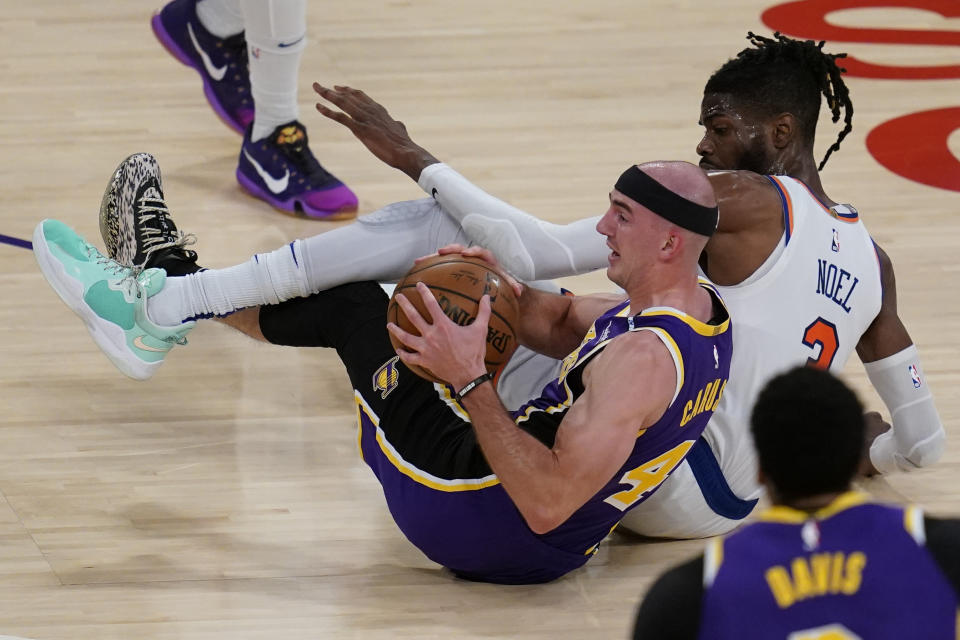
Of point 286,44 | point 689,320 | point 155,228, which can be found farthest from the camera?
point 286,44

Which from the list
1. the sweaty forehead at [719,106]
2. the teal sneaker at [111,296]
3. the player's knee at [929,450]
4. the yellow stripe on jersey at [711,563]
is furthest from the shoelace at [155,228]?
the yellow stripe on jersey at [711,563]

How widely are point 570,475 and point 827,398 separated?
0.97 m

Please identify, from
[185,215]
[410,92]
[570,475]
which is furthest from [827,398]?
[410,92]

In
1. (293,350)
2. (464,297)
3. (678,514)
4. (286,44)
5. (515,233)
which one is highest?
(464,297)

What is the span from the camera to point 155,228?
3.69 meters

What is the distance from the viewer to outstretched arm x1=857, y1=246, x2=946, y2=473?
125 inches

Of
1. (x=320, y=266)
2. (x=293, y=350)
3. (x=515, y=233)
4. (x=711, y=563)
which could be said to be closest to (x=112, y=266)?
(x=320, y=266)

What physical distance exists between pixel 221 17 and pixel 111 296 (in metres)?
2.04

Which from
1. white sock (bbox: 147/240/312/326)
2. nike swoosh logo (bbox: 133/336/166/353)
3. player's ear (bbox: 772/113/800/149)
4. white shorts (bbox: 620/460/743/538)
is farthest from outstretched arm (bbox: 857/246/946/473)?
nike swoosh logo (bbox: 133/336/166/353)

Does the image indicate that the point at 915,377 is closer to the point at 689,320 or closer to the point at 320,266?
the point at 689,320

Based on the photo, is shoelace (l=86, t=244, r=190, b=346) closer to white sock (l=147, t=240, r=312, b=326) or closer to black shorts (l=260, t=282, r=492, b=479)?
white sock (l=147, t=240, r=312, b=326)

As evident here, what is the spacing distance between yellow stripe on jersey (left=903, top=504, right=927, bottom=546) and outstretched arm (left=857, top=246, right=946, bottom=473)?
1.60m

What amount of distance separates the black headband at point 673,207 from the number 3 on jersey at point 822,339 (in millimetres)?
444

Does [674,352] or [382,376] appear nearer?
[674,352]
